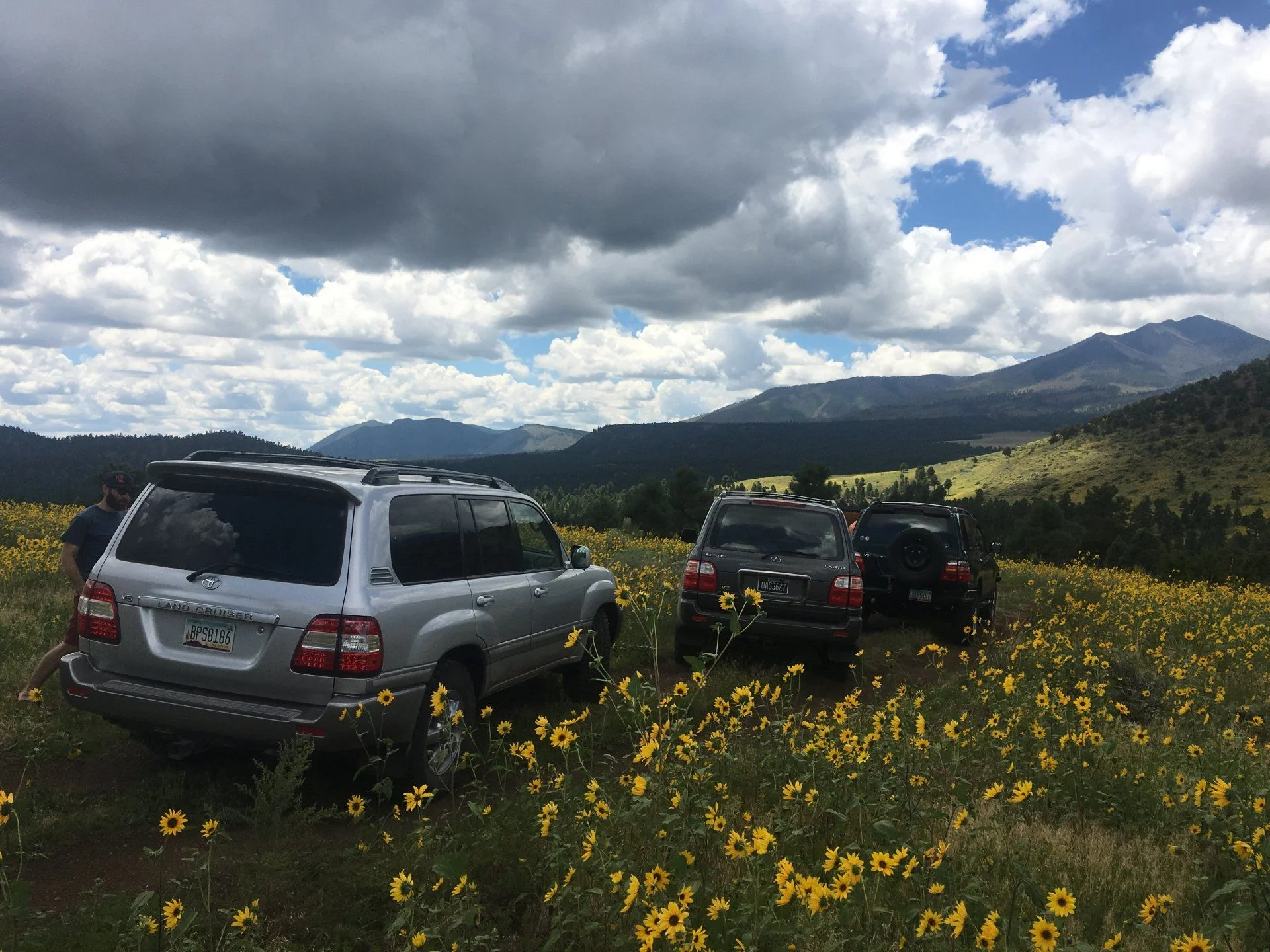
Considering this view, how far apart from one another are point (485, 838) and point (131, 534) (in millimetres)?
2922

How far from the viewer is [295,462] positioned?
5547 millimetres

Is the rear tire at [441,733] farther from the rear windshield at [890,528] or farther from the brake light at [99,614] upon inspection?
the rear windshield at [890,528]

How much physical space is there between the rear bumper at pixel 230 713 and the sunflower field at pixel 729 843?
5.5 inches

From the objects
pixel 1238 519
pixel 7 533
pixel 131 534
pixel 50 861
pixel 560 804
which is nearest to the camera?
pixel 560 804

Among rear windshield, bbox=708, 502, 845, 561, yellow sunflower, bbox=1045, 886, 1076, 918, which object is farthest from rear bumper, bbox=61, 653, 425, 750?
rear windshield, bbox=708, 502, 845, 561

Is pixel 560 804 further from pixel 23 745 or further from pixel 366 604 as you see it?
pixel 23 745

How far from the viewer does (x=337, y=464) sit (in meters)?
5.94

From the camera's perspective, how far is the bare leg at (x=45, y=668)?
245 inches

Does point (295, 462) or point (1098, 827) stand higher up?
point (295, 462)

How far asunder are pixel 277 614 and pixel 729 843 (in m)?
2.70

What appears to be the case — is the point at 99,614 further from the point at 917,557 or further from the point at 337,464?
the point at 917,557

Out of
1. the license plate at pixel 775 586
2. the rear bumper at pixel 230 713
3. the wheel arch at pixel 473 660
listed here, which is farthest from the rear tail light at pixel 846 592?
the rear bumper at pixel 230 713

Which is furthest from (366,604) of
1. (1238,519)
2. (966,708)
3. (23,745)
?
(1238,519)

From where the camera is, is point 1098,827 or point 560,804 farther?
point 1098,827
